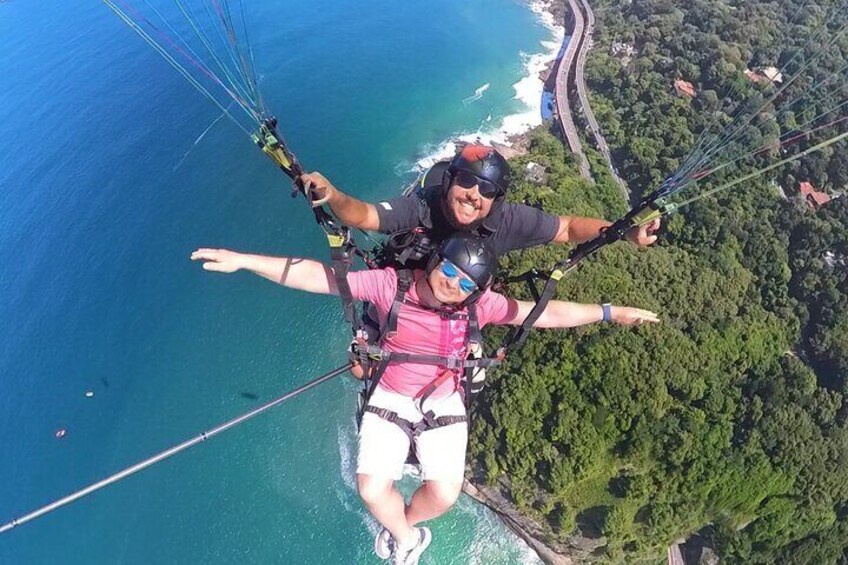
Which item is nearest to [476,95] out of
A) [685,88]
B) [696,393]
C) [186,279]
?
[685,88]

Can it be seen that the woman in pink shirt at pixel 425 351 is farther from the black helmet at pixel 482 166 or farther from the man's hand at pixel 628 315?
the black helmet at pixel 482 166

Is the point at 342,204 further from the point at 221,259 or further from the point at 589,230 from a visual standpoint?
the point at 589,230

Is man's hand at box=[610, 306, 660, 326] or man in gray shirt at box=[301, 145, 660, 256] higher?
man in gray shirt at box=[301, 145, 660, 256]

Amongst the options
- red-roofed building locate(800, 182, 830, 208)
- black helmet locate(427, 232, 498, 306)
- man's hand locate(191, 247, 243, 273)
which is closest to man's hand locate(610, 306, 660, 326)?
black helmet locate(427, 232, 498, 306)

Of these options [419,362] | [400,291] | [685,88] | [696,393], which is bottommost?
[696,393]

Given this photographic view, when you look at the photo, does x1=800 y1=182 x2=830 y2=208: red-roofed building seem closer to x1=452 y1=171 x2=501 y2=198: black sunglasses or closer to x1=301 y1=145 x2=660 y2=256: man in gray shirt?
x1=301 y1=145 x2=660 y2=256: man in gray shirt

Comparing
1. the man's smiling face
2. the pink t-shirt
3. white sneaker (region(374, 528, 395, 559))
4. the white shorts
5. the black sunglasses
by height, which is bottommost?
white sneaker (region(374, 528, 395, 559))
